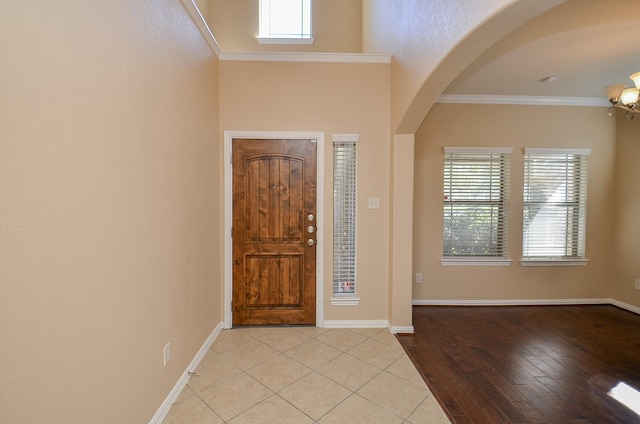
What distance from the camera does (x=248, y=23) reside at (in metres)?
3.94

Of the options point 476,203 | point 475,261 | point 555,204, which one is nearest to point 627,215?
point 555,204

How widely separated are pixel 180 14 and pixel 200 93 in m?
0.58

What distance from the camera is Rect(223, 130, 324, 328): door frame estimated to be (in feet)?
9.42

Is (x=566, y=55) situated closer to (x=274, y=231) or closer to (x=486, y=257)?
(x=486, y=257)

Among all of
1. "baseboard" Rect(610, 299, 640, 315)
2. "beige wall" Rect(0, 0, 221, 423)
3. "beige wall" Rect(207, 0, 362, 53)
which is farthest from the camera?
"beige wall" Rect(207, 0, 362, 53)

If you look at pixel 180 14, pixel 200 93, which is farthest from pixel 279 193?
pixel 180 14

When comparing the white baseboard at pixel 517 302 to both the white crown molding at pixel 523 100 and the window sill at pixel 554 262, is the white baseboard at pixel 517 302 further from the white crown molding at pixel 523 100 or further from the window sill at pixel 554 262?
the white crown molding at pixel 523 100

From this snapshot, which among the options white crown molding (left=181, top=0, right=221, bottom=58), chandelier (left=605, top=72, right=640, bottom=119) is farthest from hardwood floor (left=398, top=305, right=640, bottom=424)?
white crown molding (left=181, top=0, right=221, bottom=58)

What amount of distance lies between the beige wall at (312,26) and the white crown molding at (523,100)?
1719 mm

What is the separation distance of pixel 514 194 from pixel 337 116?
8.94ft

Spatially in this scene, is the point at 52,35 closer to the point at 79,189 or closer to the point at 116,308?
the point at 79,189

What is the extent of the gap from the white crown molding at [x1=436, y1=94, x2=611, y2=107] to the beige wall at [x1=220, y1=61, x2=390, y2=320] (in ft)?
4.31

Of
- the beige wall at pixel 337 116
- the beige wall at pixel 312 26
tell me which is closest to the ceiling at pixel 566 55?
the beige wall at pixel 337 116

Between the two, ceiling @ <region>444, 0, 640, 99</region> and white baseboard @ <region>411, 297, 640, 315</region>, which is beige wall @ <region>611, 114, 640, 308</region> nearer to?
white baseboard @ <region>411, 297, 640, 315</region>
